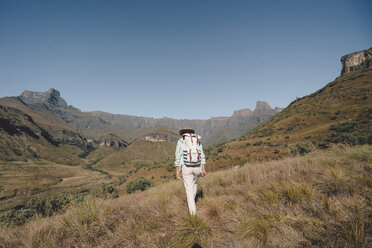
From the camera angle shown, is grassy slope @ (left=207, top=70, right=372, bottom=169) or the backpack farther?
grassy slope @ (left=207, top=70, right=372, bottom=169)

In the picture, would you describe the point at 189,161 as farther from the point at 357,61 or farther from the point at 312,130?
the point at 357,61

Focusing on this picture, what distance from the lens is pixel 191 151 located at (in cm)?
395

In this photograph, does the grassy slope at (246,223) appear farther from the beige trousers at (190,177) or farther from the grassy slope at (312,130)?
the grassy slope at (312,130)

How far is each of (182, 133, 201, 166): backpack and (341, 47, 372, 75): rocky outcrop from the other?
356ft

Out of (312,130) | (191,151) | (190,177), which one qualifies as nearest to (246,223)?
(190,177)

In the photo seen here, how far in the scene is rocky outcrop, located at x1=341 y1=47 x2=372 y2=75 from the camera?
7209 centimetres

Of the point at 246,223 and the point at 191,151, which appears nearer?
the point at 246,223

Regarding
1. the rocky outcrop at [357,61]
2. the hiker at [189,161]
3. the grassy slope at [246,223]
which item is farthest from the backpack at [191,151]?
the rocky outcrop at [357,61]

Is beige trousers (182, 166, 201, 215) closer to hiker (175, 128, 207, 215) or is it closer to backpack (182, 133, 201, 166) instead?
hiker (175, 128, 207, 215)

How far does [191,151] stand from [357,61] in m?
116

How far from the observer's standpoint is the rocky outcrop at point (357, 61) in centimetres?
7209

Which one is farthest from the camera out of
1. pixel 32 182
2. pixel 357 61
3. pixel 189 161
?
pixel 32 182

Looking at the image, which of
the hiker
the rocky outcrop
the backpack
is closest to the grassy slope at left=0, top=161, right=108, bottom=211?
the hiker

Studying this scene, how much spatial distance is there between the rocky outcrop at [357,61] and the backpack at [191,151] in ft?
356
